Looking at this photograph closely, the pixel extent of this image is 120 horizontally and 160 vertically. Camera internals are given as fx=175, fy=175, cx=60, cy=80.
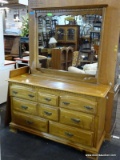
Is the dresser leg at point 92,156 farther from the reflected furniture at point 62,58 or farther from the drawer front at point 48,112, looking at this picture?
the reflected furniture at point 62,58

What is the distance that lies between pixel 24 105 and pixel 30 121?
0.23 m

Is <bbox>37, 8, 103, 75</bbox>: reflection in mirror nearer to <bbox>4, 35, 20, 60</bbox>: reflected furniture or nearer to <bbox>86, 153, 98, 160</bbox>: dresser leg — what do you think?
<bbox>86, 153, 98, 160</bbox>: dresser leg

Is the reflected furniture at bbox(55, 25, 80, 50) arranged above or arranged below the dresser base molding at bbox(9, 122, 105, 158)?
above

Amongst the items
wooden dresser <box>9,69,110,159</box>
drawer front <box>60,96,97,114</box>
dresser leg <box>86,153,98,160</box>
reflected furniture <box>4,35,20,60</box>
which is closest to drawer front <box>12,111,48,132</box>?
wooden dresser <box>9,69,110,159</box>

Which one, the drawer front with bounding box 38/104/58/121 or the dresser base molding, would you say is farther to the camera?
the drawer front with bounding box 38/104/58/121

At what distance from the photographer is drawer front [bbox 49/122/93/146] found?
206cm

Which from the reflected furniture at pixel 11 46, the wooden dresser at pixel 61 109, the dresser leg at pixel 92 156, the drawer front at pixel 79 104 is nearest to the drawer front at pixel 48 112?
the wooden dresser at pixel 61 109

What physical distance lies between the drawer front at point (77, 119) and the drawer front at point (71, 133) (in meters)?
0.07

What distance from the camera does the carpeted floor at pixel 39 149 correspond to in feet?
6.88

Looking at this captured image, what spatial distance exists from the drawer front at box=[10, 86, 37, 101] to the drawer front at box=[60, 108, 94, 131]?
432 mm

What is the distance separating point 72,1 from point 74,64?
0.82 meters

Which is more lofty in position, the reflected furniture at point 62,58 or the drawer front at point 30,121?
the reflected furniture at point 62,58

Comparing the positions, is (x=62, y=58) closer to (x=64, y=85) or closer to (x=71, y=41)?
(x=71, y=41)

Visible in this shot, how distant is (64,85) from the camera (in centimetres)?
222
